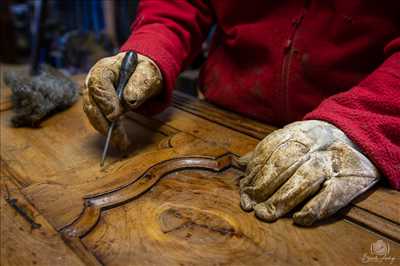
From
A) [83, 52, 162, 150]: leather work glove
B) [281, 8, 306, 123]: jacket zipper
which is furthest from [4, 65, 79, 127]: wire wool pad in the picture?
[281, 8, 306, 123]: jacket zipper

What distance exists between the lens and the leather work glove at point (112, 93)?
2.30 feet

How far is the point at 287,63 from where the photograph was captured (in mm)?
833

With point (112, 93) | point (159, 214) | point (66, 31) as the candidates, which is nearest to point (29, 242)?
point (159, 214)

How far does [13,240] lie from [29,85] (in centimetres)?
51

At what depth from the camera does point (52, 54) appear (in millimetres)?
2428

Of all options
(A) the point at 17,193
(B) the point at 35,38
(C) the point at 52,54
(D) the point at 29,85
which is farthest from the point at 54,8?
(A) the point at 17,193

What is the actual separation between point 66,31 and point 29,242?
7.73 feet

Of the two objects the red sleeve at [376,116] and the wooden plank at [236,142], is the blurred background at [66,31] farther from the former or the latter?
the red sleeve at [376,116]

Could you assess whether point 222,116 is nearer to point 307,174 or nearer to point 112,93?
point 112,93

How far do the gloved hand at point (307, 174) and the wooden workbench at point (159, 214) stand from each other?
0.02 meters

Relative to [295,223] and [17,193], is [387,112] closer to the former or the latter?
[295,223]

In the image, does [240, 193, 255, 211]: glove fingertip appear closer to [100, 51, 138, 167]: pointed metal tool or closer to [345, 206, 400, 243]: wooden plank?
[345, 206, 400, 243]: wooden plank

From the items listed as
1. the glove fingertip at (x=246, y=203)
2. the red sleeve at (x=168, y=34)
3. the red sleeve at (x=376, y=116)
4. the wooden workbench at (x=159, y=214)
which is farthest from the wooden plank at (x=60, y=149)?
the red sleeve at (x=376, y=116)

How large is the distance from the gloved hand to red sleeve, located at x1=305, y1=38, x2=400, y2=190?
1 centimetres
